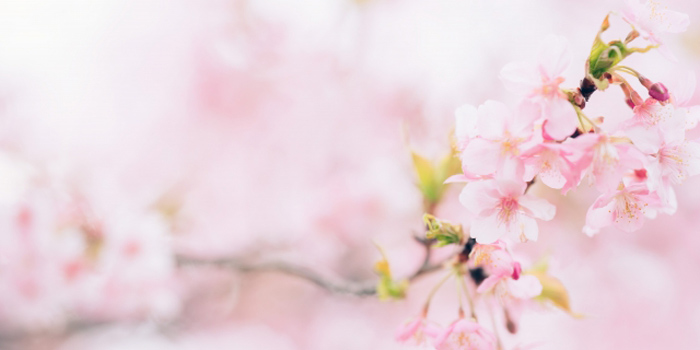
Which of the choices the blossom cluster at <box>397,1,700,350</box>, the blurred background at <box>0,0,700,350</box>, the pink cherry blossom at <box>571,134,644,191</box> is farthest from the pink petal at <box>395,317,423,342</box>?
the blurred background at <box>0,0,700,350</box>

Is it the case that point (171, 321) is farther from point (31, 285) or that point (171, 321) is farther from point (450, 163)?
point (450, 163)

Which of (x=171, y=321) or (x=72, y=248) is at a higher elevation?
(x=72, y=248)

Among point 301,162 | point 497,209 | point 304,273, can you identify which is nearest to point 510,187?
point 497,209

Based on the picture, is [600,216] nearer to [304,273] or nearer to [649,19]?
[649,19]

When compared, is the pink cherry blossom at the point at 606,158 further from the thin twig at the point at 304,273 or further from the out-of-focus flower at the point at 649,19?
the thin twig at the point at 304,273

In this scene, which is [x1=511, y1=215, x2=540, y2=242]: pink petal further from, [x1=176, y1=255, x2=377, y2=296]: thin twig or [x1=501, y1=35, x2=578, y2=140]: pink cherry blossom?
[x1=176, y1=255, x2=377, y2=296]: thin twig

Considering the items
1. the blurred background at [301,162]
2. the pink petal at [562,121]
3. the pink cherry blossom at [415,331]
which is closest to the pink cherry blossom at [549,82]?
the pink petal at [562,121]

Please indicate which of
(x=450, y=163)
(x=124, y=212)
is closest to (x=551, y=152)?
(x=450, y=163)
